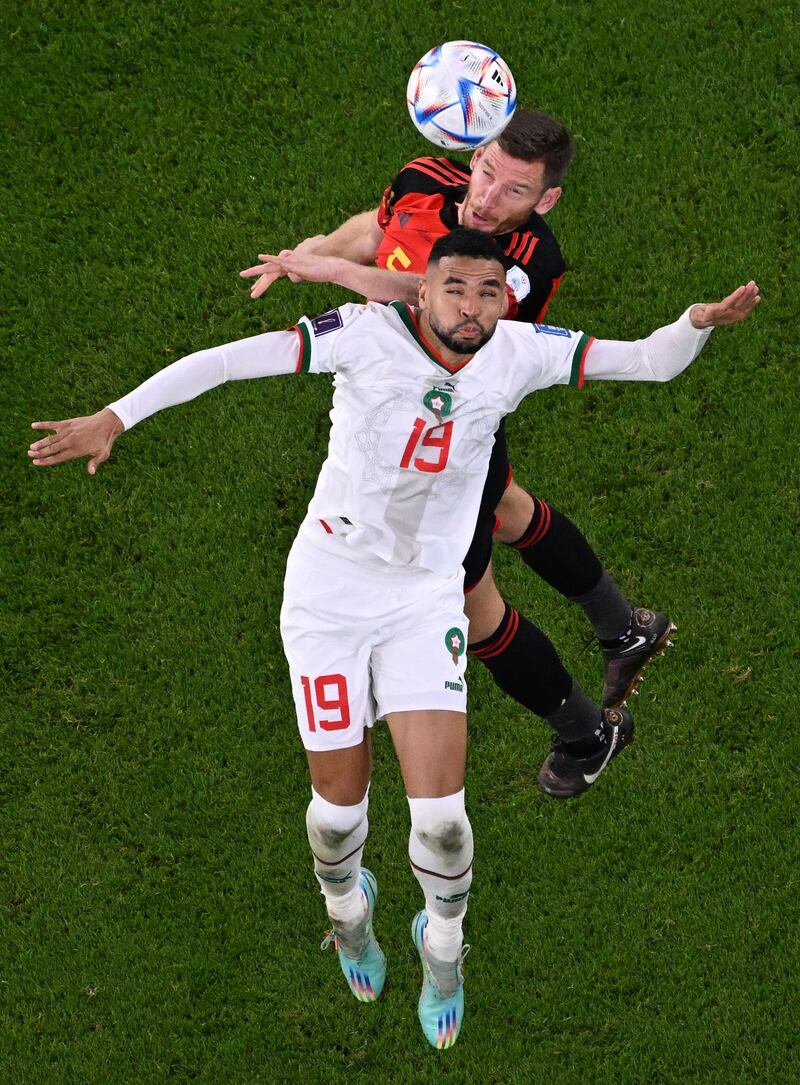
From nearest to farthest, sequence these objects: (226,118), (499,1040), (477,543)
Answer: (477,543), (499,1040), (226,118)

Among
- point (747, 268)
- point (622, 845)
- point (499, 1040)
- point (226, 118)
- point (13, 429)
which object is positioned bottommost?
point (499, 1040)

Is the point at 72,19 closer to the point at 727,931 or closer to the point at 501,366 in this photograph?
the point at 501,366

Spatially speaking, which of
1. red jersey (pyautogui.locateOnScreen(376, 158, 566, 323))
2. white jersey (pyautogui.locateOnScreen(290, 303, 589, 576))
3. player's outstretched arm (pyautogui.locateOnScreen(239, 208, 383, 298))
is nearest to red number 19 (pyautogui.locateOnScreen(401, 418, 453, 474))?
white jersey (pyautogui.locateOnScreen(290, 303, 589, 576))

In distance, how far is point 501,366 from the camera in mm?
7320

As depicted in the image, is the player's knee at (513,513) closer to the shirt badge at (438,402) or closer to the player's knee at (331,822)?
the shirt badge at (438,402)

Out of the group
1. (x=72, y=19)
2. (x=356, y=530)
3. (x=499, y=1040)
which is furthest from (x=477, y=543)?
(x=72, y=19)

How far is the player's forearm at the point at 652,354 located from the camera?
7102mm

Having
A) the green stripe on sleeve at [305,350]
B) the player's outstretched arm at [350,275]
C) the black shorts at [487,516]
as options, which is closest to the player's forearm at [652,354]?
the black shorts at [487,516]

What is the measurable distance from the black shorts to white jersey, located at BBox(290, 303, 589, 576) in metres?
0.24

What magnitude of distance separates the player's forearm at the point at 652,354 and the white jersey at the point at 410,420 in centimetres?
9

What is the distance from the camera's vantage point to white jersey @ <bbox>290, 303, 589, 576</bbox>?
718cm

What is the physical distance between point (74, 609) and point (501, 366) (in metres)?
3.27

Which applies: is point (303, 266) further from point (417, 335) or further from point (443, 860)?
point (443, 860)

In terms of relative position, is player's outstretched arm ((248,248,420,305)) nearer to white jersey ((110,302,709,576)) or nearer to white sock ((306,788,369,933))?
white jersey ((110,302,709,576))
